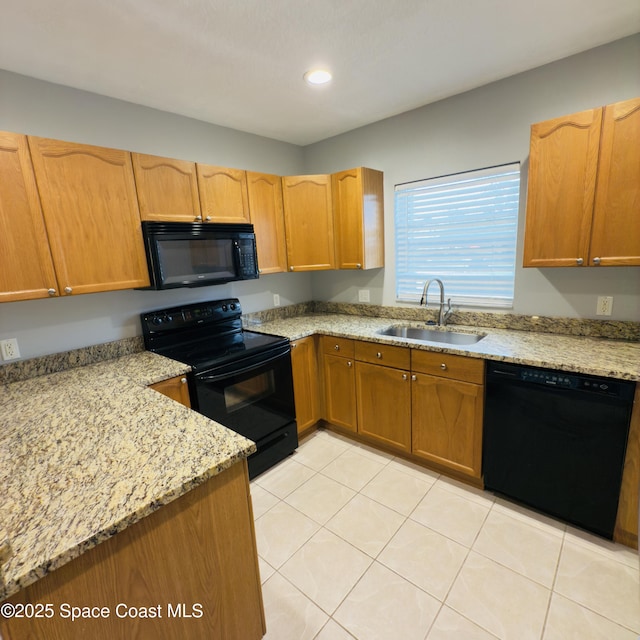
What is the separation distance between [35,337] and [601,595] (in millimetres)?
2986

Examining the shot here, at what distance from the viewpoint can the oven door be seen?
1.96 meters

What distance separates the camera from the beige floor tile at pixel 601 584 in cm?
Answer: 137

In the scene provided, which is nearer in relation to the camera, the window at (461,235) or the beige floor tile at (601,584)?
the beige floor tile at (601,584)

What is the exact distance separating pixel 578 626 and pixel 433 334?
1653 millimetres

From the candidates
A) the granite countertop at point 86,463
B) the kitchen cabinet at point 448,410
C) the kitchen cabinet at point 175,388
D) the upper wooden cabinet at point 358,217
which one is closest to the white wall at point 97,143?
the granite countertop at point 86,463

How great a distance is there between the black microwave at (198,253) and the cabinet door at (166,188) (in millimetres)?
89

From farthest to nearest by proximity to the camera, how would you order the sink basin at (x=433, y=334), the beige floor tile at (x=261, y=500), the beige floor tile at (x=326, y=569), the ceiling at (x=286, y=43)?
the sink basin at (x=433, y=334) < the beige floor tile at (x=261, y=500) < the beige floor tile at (x=326, y=569) < the ceiling at (x=286, y=43)

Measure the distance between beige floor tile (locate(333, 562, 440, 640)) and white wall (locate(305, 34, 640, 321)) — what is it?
173cm

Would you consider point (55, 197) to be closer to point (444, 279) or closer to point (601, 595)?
point (444, 279)

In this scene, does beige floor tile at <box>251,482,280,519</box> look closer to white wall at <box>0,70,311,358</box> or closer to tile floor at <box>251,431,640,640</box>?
tile floor at <box>251,431,640,640</box>

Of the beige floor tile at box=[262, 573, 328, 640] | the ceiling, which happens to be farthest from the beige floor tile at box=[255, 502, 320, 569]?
the ceiling

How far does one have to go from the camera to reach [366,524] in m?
1.88

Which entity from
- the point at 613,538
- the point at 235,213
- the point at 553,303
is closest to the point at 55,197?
the point at 235,213

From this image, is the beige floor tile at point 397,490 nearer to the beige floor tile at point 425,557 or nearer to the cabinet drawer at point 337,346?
the beige floor tile at point 425,557
